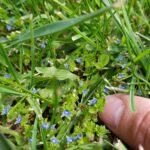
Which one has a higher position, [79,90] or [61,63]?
[61,63]

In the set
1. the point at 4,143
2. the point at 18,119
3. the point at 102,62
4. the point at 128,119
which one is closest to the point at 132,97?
the point at 128,119

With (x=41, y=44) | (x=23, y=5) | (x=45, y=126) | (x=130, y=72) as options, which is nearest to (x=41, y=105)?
(x=45, y=126)

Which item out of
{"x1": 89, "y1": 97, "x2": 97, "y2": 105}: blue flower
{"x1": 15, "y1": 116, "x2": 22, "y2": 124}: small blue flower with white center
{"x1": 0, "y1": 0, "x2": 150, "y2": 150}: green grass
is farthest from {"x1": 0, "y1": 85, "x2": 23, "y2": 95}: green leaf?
{"x1": 89, "y1": 97, "x2": 97, "y2": 105}: blue flower

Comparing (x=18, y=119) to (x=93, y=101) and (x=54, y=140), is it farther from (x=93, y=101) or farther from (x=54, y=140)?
(x=93, y=101)

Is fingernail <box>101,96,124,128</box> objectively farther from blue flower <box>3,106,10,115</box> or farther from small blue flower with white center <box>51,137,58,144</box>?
blue flower <box>3,106,10,115</box>

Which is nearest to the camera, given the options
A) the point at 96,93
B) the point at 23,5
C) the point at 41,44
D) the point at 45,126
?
the point at 45,126

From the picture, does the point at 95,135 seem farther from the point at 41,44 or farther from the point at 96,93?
the point at 41,44

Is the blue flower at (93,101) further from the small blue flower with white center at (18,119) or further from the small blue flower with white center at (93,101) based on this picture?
the small blue flower with white center at (18,119)

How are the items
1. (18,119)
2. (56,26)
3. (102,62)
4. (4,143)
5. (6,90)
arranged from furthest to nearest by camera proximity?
(102,62), (18,119), (6,90), (56,26), (4,143)
